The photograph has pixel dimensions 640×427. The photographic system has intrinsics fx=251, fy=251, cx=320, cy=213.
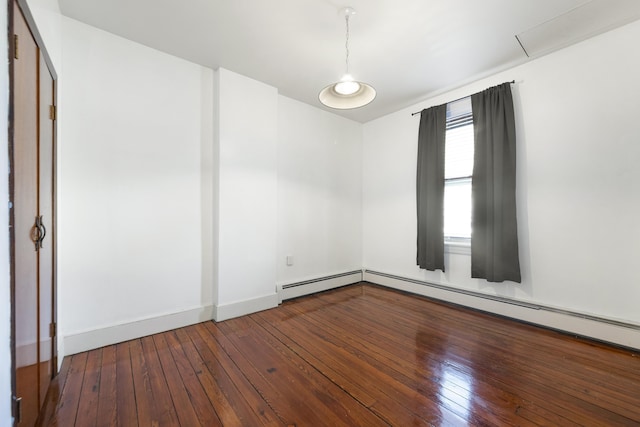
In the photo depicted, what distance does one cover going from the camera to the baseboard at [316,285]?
3.59 m

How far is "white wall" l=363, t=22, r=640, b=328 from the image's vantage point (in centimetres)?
228

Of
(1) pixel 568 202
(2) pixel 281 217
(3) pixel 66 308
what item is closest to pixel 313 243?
(2) pixel 281 217

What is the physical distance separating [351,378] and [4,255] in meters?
2.05

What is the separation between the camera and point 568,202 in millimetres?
2586

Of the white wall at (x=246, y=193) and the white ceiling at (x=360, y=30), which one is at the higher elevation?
the white ceiling at (x=360, y=30)

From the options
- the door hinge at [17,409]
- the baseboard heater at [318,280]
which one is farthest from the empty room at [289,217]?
the baseboard heater at [318,280]

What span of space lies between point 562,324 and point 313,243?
3037mm

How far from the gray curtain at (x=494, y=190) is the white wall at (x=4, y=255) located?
3.81 metres

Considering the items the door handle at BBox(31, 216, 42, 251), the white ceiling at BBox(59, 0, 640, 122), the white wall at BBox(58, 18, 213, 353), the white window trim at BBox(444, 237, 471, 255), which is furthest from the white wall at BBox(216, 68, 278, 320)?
the white window trim at BBox(444, 237, 471, 255)

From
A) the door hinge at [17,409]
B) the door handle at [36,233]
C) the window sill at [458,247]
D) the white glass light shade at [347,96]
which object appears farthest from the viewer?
the window sill at [458,247]

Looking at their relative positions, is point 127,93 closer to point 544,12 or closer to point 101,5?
point 101,5

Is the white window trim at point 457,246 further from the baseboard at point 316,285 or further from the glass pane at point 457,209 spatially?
the baseboard at point 316,285

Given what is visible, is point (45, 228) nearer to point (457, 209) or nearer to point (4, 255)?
point (4, 255)

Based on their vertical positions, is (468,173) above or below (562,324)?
above
